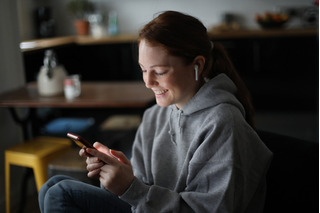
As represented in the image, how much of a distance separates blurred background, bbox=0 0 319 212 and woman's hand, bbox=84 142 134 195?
6.18 ft

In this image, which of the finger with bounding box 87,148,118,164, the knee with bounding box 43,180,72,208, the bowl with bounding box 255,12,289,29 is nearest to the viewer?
the finger with bounding box 87,148,118,164

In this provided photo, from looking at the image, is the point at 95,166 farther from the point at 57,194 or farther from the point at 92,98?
the point at 92,98

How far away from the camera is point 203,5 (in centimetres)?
415

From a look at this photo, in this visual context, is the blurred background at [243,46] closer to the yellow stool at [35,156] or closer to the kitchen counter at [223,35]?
the kitchen counter at [223,35]

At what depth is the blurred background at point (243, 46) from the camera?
3465 millimetres

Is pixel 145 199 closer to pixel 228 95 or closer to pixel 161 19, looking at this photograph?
pixel 228 95

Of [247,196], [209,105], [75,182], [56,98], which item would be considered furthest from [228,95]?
[56,98]

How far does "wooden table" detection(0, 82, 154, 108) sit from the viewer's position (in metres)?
2.00

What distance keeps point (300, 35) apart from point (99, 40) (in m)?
1.77

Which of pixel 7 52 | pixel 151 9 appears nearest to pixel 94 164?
pixel 7 52

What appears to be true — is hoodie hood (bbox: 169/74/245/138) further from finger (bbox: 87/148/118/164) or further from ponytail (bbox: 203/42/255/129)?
finger (bbox: 87/148/118/164)

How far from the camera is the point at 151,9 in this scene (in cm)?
430

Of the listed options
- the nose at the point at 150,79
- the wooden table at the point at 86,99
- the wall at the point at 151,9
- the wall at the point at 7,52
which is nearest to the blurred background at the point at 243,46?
the wall at the point at 151,9

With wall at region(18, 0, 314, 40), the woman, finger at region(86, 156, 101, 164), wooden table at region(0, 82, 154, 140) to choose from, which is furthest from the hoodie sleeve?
wall at region(18, 0, 314, 40)
